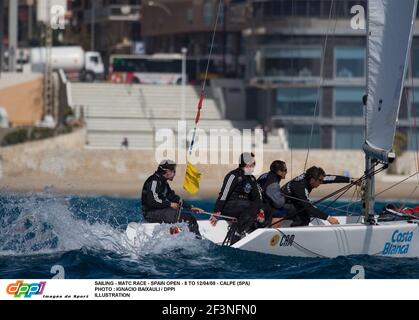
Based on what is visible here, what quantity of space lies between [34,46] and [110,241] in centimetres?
4813

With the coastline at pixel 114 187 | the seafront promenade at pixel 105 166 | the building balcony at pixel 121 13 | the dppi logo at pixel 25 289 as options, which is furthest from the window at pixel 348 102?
the dppi logo at pixel 25 289

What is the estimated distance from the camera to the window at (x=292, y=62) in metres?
44.5

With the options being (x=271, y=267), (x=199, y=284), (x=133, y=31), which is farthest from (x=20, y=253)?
(x=133, y=31)

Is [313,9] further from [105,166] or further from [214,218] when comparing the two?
[214,218]

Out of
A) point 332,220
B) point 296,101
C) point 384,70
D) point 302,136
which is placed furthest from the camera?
point 296,101

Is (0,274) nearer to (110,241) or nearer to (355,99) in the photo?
(110,241)

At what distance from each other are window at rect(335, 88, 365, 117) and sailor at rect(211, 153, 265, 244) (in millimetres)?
29355

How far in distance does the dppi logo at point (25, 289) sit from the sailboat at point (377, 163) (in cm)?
499

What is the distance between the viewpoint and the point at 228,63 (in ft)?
184

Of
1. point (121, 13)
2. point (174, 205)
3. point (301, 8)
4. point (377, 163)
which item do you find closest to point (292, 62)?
point (301, 8)

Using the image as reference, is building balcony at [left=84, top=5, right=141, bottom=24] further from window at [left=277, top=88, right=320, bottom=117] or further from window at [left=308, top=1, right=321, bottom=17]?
window at [left=308, top=1, right=321, bottom=17]

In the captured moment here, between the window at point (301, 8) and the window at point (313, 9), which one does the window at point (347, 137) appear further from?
the window at point (301, 8)

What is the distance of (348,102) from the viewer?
44562mm

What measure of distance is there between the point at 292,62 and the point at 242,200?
98.3 ft
